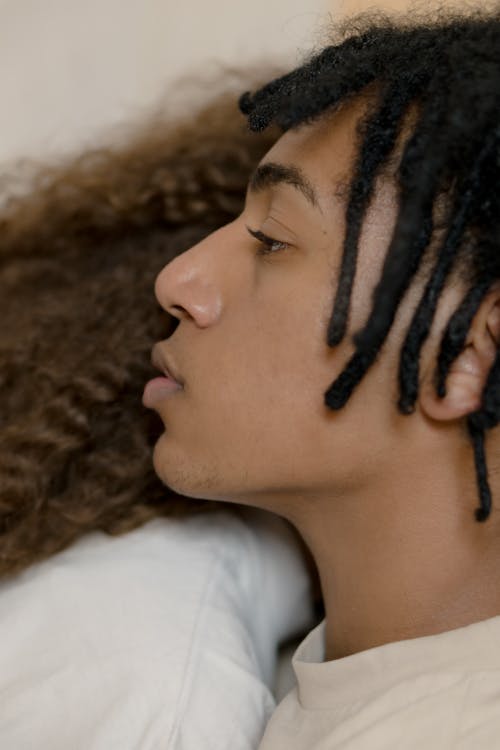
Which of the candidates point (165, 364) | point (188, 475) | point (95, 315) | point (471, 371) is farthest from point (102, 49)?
point (471, 371)

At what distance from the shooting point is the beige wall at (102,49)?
1716 mm

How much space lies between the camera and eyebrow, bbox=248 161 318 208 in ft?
2.95

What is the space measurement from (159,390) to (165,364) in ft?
0.08

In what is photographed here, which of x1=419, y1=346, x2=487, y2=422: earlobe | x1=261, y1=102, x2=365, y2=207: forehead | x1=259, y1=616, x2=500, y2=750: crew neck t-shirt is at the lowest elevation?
x1=259, y1=616, x2=500, y2=750: crew neck t-shirt

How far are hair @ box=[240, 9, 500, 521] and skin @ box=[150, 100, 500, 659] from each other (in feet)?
0.05

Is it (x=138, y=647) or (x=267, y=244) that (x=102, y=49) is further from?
(x=138, y=647)

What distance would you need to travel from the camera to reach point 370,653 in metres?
0.91

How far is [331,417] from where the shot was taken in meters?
0.89

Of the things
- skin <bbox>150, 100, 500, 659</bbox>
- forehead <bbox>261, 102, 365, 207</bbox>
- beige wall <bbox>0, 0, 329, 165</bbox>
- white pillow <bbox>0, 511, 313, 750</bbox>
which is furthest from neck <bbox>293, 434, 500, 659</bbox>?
beige wall <bbox>0, 0, 329, 165</bbox>

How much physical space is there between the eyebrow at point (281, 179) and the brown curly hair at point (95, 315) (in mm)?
287

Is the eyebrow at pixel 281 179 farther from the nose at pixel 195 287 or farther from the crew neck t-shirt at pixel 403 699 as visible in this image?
the crew neck t-shirt at pixel 403 699

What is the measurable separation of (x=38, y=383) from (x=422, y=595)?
47cm

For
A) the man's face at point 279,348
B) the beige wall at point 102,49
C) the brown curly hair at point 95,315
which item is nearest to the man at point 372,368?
the man's face at point 279,348

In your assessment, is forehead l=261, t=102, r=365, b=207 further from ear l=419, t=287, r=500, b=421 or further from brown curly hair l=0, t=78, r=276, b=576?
brown curly hair l=0, t=78, r=276, b=576
